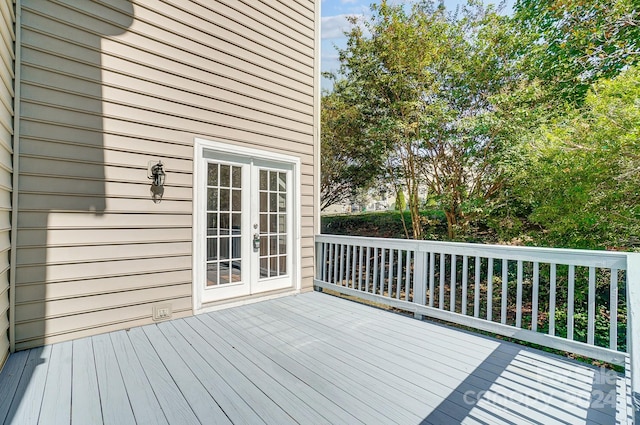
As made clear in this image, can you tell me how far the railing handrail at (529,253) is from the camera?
2.25 meters

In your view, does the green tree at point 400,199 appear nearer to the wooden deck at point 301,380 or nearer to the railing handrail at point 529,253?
the railing handrail at point 529,253

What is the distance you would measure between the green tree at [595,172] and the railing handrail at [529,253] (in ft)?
6.96

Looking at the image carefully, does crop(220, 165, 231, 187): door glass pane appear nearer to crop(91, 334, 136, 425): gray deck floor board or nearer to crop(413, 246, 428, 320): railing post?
crop(91, 334, 136, 425): gray deck floor board

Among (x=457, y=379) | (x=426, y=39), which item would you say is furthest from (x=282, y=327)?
(x=426, y=39)

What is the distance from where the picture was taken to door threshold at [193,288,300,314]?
362 cm

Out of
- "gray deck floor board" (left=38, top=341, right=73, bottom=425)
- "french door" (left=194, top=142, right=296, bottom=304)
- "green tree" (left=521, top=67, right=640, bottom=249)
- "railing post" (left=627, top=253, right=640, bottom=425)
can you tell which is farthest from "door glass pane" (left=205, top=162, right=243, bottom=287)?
"green tree" (left=521, top=67, right=640, bottom=249)

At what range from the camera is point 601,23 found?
495cm

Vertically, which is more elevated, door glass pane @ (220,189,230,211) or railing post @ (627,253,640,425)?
door glass pane @ (220,189,230,211)

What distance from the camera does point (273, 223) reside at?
4.36 meters

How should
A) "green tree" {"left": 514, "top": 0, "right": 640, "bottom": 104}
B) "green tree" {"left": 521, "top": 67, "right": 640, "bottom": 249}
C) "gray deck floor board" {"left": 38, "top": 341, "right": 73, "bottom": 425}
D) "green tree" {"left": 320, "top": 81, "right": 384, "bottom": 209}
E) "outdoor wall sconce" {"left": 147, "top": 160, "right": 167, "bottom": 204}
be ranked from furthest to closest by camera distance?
"green tree" {"left": 320, "top": 81, "right": 384, "bottom": 209}
"green tree" {"left": 514, "top": 0, "right": 640, "bottom": 104}
"green tree" {"left": 521, "top": 67, "right": 640, "bottom": 249}
"outdoor wall sconce" {"left": 147, "top": 160, "right": 167, "bottom": 204}
"gray deck floor board" {"left": 38, "top": 341, "right": 73, "bottom": 425}

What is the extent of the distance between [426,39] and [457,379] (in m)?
6.34

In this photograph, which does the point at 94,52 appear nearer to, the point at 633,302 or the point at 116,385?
the point at 116,385

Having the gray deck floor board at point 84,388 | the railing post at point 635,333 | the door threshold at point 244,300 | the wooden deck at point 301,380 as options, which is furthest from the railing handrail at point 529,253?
the gray deck floor board at point 84,388

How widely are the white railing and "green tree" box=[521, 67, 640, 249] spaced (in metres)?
0.60
